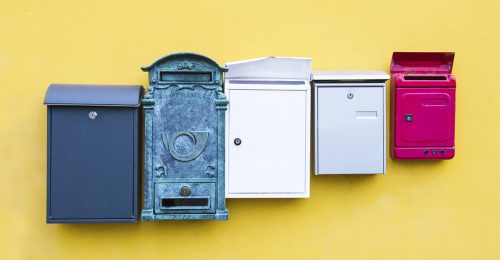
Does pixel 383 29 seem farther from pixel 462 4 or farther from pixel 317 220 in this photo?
pixel 317 220

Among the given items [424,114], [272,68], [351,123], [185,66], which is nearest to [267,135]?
[272,68]

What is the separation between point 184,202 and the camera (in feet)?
11.1

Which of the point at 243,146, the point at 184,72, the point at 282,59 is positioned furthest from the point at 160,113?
the point at 282,59

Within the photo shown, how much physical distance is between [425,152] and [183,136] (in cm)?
157

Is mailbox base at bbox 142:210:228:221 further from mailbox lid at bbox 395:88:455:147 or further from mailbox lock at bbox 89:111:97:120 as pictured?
mailbox lid at bbox 395:88:455:147

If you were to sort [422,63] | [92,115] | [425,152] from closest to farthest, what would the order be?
[92,115]
[425,152]
[422,63]

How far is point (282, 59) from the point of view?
338cm

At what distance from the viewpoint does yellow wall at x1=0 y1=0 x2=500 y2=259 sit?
3596mm

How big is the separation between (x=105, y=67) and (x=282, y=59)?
1192mm

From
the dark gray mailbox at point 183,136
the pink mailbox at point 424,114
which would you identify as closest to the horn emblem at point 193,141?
the dark gray mailbox at point 183,136

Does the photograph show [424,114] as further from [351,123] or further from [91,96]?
[91,96]

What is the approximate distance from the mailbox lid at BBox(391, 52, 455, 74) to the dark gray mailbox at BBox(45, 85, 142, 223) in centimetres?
172

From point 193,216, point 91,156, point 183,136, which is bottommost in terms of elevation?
point 193,216

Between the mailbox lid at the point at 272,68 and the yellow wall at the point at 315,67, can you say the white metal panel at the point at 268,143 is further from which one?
the yellow wall at the point at 315,67
